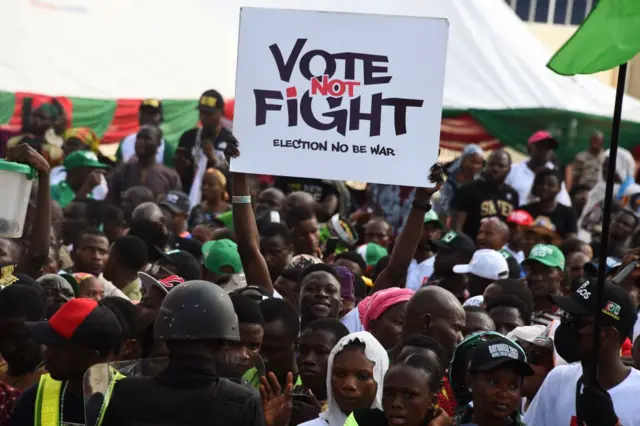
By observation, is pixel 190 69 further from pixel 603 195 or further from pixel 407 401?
pixel 407 401

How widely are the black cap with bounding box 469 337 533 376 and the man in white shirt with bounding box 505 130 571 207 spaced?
8.90 m

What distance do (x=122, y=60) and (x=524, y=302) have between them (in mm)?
11628

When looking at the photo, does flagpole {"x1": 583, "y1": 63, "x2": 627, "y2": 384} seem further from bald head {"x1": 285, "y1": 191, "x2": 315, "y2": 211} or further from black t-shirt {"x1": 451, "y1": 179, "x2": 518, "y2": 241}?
black t-shirt {"x1": 451, "y1": 179, "x2": 518, "y2": 241}

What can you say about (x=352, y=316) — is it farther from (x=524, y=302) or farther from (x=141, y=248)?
(x=141, y=248)

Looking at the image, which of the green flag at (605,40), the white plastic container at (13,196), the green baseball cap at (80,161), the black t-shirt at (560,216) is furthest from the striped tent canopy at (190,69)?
the green flag at (605,40)

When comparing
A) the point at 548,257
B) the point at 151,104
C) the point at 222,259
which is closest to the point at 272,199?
the point at 548,257

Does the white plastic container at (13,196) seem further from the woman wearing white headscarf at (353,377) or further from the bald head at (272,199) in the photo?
the bald head at (272,199)

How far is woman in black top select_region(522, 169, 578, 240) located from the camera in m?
14.3

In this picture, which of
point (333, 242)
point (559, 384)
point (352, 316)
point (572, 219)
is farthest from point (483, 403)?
point (572, 219)

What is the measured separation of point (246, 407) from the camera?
504cm

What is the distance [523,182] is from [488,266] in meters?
5.84

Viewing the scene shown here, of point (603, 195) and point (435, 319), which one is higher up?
point (603, 195)

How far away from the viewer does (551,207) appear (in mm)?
14586

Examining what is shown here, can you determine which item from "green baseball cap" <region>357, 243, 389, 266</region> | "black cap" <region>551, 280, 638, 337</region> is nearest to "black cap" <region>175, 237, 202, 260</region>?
"green baseball cap" <region>357, 243, 389, 266</region>
